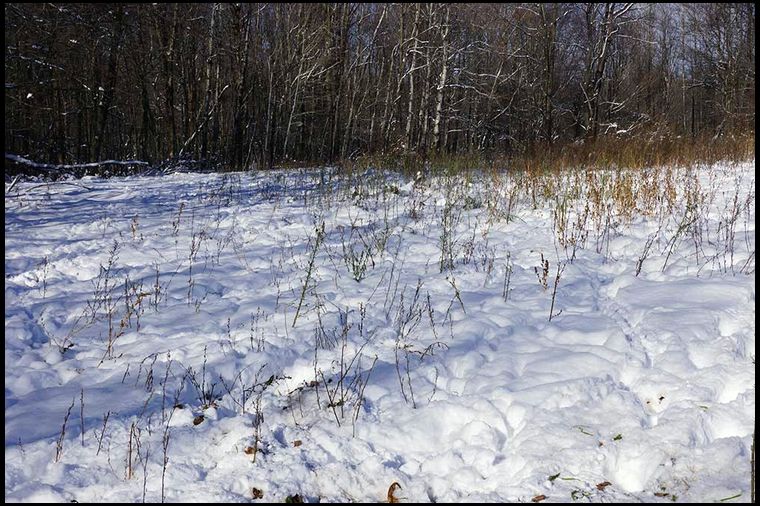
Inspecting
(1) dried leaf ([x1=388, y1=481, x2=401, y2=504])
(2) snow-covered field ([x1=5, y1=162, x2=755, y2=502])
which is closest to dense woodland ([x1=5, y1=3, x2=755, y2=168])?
(2) snow-covered field ([x1=5, y1=162, x2=755, y2=502])

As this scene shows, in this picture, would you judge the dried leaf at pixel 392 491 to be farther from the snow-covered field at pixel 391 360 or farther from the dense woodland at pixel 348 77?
the dense woodland at pixel 348 77

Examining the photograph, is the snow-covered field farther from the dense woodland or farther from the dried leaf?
the dense woodland

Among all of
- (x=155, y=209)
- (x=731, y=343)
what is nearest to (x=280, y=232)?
(x=155, y=209)

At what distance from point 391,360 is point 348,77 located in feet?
50.1

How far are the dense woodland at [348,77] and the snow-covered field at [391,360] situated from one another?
6.51 metres

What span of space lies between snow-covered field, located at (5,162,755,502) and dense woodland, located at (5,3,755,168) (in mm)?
6506

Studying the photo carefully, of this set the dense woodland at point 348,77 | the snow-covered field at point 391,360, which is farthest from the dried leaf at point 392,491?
the dense woodland at point 348,77

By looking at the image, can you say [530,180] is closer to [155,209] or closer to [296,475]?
[155,209]

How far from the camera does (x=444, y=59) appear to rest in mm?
10539

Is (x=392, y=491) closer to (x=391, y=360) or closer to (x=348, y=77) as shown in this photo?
(x=391, y=360)

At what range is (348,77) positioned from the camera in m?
16.9

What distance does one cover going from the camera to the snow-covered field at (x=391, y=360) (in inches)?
82.9

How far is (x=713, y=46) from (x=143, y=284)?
2359 cm

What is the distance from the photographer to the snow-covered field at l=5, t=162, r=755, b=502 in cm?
211
